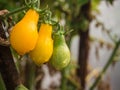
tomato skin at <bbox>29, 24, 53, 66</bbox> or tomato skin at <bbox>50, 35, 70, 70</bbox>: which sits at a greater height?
tomato skin at <bbox>29, 24, 53, 66</bbox>

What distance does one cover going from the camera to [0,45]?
59cm

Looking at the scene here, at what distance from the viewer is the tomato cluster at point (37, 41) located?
0.53 m

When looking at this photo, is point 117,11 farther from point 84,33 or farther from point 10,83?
point 10,83

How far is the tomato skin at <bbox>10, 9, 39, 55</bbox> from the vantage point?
0.52 meters

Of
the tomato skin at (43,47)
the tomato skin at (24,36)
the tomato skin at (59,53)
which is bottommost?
the tomato skin at (59,53)

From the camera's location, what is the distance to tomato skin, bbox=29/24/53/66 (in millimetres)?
544

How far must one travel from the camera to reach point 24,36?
53cm

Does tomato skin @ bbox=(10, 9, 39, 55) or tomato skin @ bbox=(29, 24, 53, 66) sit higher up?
tomato skin @ bbox=(10, 9, 39, 55)

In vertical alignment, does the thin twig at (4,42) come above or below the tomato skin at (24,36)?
below

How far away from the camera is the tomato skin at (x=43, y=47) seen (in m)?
0.54

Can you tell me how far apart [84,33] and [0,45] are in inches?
A: 33.3

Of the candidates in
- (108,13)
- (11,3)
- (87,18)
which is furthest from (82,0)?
(108,13)

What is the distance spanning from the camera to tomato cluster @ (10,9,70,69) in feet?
1.73

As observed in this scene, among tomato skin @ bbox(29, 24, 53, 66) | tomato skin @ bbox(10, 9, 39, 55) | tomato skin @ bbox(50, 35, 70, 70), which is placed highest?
tomato skin @ bbox(10, 9, 39, 55)
